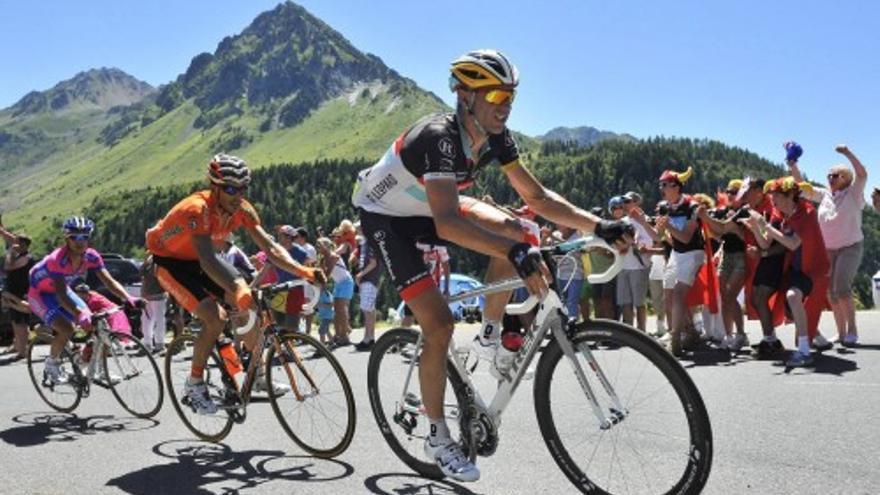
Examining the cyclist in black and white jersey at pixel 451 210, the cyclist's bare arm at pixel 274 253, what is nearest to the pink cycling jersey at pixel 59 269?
the cyclist's bare arm at pixel 274 253

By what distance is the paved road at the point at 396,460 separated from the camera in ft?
14.8

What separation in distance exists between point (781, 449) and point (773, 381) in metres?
2.70

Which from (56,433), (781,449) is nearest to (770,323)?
(781,449)

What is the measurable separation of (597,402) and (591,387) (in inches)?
3.6

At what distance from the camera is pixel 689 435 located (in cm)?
341

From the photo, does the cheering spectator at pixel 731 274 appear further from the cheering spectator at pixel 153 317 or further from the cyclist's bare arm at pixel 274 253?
the cheering spectator at pixel 153 317

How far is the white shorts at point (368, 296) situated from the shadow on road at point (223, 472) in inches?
274

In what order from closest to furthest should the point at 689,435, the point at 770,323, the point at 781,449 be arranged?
the point at 689,435 → the point at 781,449 → the point at 770,323

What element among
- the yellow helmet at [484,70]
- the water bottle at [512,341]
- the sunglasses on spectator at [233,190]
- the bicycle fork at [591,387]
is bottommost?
the bicycle fork at [591,387]

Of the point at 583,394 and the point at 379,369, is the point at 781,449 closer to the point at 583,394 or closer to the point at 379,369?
the point at 583,394

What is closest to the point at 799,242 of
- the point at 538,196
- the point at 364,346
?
the point at 538,196

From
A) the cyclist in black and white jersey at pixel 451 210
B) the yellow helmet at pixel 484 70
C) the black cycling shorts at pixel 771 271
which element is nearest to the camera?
the cyclist in black and white jersey at pixel 451 210

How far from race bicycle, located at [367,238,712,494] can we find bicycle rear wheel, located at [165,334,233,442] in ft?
7.93

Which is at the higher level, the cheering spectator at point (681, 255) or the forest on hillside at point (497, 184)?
the forest on hillside at point (497, 184)
